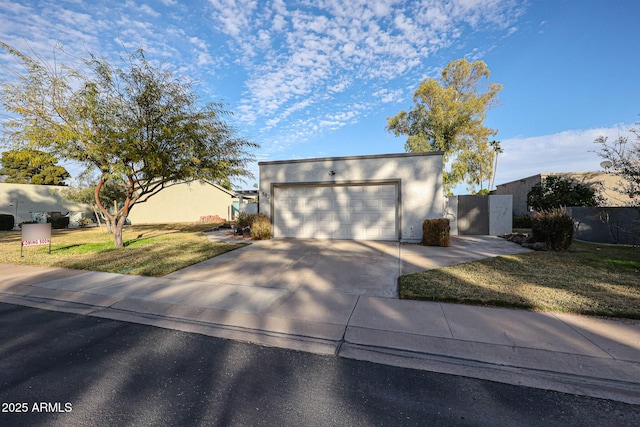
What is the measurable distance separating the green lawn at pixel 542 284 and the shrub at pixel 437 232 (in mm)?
2504

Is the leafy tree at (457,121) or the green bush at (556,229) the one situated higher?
the leafy tree at (457,121)

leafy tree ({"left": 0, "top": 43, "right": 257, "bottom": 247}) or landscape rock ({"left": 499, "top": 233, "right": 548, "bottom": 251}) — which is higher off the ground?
leafy tree ({"left": 0, "top": 43, "right": 257, "bottom": 247})

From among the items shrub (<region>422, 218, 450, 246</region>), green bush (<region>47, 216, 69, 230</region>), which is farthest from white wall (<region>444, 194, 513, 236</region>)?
green bush (<region>47, 216, 69, 230</region>)

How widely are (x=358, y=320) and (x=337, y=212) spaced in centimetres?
853

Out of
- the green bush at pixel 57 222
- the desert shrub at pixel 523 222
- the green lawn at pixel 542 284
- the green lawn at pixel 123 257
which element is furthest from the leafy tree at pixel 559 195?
the green bush at pixel 57 222

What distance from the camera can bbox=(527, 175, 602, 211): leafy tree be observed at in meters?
13.1

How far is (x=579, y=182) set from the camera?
58.0ft

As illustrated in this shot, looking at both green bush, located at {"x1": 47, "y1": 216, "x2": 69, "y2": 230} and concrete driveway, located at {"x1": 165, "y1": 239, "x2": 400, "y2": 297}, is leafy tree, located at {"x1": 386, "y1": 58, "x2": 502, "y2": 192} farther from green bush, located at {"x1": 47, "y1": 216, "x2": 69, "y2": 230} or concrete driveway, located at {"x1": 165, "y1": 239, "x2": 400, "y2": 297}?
green bush, located at {"x1": 47, "y1": 216, "x2": 69, "y2": 230}

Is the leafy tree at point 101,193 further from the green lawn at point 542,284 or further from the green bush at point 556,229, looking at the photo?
the green bush at point 556,229

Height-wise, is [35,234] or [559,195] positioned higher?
[559,195]

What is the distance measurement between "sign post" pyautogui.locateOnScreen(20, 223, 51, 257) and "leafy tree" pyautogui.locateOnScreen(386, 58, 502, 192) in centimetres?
2286

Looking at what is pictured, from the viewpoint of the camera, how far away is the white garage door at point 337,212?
463 inches

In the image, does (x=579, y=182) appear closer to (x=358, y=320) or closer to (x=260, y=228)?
(x=260, y=228)

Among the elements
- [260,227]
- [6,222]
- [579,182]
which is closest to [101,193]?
[6,222]
